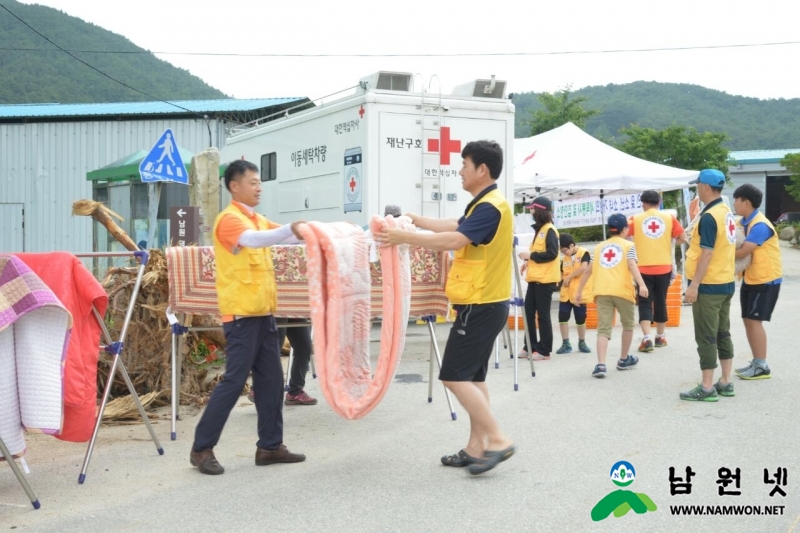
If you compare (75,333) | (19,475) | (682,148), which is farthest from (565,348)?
(682,148)

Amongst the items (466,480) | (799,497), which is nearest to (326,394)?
(466,480)

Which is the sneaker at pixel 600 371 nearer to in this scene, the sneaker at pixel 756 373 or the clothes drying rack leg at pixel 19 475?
the sneaker at pixel 756 373

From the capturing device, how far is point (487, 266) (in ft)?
17.2

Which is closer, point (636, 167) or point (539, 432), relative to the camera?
point (539, 432)

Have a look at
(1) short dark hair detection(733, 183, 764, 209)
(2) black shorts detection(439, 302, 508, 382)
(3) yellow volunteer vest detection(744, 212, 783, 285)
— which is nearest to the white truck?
(1) short dark hair detection(733, 183, 764, 209)

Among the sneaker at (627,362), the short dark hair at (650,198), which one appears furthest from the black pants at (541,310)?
the short dark hair at (650,198)

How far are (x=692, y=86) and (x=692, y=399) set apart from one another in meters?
97.8

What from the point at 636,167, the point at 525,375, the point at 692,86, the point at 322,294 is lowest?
the point at 525,375

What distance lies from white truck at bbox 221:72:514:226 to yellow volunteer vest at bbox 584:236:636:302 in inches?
109

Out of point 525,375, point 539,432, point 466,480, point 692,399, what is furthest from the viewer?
point 525,375

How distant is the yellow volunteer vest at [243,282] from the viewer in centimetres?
540

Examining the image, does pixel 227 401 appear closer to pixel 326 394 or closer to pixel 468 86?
pixel 326 394

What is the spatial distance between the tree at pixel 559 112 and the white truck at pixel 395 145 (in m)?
26.3

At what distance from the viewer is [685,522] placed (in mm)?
4438
